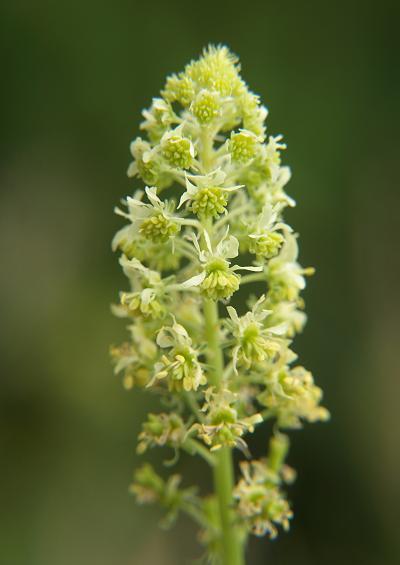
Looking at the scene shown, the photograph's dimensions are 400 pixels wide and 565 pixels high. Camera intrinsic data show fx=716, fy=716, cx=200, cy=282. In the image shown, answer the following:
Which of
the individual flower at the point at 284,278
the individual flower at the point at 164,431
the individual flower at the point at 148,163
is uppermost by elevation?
the individual flower at the point at 148,163

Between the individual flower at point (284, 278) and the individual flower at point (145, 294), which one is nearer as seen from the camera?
the individual flower at point (145, 294)

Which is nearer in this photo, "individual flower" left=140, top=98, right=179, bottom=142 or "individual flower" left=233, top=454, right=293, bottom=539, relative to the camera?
"individual flower" left=140, top=98, right=179, bottom=142

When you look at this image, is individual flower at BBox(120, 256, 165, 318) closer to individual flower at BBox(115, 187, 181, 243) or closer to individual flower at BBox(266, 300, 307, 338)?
individual flower at BBox(115, 187, 181, 243)

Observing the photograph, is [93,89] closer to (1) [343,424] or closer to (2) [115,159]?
(2) [115,159]

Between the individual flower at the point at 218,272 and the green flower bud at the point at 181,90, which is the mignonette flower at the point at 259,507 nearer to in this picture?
the individual flower at the point at 218,272

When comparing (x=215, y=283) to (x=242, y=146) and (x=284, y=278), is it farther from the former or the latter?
(x=242, y=146)

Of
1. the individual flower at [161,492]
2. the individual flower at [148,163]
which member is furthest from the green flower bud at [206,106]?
the individual flower at [161,492]

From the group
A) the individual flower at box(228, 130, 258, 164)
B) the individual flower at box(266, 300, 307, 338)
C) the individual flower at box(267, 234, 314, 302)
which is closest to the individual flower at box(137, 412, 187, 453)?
the individual flower at box(266, 300, 307, 338)

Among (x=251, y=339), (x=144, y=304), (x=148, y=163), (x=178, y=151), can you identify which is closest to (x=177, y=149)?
(x=178, y=151)
